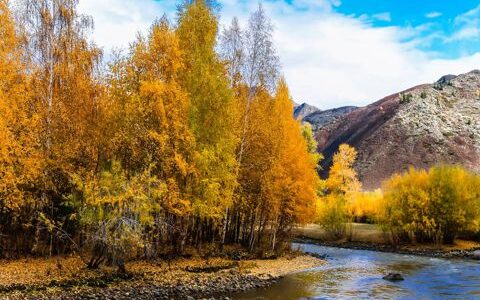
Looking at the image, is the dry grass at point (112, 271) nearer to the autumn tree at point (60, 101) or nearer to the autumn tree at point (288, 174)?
the autumn tree at point (60, 101)

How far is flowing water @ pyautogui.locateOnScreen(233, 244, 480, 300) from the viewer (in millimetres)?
21297

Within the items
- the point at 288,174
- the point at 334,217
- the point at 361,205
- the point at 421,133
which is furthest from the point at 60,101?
the point at 421,133

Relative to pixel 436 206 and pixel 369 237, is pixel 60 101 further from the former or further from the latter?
pixel 369 237

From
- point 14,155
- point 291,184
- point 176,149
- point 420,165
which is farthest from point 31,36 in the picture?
point 420,165

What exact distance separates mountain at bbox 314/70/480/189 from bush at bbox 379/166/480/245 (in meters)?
66.3

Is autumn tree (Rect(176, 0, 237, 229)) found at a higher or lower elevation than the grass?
higher

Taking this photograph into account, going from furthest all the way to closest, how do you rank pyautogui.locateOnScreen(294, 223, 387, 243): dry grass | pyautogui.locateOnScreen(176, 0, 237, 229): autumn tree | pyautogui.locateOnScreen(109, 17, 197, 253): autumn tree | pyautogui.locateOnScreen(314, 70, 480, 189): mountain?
pyautogui.locateOnScreen(314, 70, 480, 189): mountain, pyautogui.locateOnScreen(294, 223, 387, 243): dry grass, pyautogui.locateOnScreen(176, 0, 237, 229): autumn tree, pyautogui.locateOnScreen(109, 17, 197, 253): autumn tree

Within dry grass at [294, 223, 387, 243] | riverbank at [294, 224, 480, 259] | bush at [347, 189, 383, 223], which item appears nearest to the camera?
riverbank at [294, 224, 480, 259]

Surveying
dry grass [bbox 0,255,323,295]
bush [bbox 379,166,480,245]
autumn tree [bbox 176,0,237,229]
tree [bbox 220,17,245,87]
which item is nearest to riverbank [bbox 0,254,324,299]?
dry grass [bbox 0,255,323,295]

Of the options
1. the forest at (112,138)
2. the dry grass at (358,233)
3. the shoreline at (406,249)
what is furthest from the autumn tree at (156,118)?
the dry grass at (358,233)

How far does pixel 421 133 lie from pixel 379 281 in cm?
10785

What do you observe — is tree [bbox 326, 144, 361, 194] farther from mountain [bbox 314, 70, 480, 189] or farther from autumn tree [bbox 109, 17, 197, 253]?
autumn tree [bbox 109, 17, 197, 253]

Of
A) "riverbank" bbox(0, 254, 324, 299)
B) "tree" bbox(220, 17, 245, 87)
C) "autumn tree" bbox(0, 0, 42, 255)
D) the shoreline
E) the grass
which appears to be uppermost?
"tree" bbox(220, 17, 245, 87)

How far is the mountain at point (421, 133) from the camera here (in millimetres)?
115188
